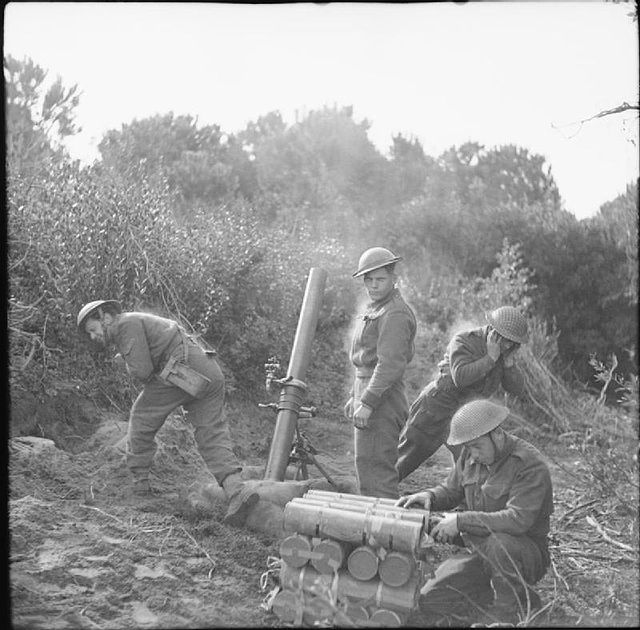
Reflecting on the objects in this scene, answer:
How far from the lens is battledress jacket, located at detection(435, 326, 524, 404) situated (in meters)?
6.01

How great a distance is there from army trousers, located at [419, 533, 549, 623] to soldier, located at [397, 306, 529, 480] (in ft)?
4.20

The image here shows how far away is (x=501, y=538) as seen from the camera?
15.2 ft

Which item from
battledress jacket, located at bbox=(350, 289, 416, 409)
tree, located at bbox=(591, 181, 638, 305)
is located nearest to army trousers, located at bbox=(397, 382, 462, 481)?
battledress jacket, located at bbox=(350, 289, 416, 409)

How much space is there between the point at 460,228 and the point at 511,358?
8593 millimetres

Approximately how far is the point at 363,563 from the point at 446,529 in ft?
1.83

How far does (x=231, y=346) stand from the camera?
9453mm

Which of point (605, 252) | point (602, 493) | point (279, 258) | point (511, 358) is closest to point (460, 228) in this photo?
point (605, 252)

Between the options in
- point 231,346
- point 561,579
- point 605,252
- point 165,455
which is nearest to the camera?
point 561,579

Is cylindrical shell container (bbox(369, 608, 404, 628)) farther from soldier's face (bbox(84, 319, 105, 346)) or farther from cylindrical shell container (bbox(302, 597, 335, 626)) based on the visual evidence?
soldier's face (bbox(84, 319, 105, 346))

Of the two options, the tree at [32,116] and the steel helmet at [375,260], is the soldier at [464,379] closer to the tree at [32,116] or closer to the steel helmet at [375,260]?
the steel helmet at [375,260]

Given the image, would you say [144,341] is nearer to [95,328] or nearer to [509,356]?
[95,328]

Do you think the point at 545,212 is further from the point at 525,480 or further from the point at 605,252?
the point at 525,480

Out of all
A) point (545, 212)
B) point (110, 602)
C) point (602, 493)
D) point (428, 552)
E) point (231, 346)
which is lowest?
point (110, 602)

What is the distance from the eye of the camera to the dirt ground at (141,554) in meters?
4.72
